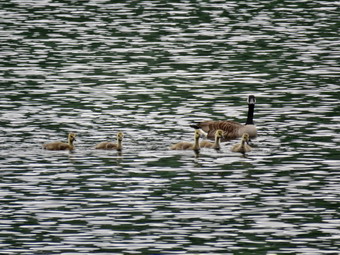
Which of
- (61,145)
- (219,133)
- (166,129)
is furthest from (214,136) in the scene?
(61,145)

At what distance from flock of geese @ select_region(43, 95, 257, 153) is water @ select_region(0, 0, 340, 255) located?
28cm

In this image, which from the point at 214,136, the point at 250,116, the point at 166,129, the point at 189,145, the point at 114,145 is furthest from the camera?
the point at 250,116

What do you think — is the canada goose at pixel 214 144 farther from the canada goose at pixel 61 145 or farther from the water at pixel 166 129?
the canada goose at pixel 61 145

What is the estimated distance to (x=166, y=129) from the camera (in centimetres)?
3838

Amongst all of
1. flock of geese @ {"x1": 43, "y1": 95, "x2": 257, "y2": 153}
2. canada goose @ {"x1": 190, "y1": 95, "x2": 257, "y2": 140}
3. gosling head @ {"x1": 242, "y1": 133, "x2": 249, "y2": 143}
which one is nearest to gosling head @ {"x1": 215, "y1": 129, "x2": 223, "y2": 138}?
flock of geese @ {"x1": 43, "y1": 95, "x2": 257, "y2": 153}

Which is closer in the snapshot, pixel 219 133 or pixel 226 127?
pixel 219 133

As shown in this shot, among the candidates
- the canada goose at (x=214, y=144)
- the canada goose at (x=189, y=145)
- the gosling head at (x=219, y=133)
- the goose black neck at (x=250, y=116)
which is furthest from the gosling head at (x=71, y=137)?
the goose black neck at (x=250, y=116)

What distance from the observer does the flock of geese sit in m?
35.2

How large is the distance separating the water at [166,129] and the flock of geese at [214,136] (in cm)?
28

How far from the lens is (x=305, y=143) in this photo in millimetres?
35875

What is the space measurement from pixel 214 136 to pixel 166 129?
1.51m

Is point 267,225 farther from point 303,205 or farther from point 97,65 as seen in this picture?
point 97,65

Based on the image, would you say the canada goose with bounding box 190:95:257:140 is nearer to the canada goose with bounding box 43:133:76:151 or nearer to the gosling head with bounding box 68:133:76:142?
the gosling head with bounding box 68:133:76:142

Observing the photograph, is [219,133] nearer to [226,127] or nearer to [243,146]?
[243,146]
